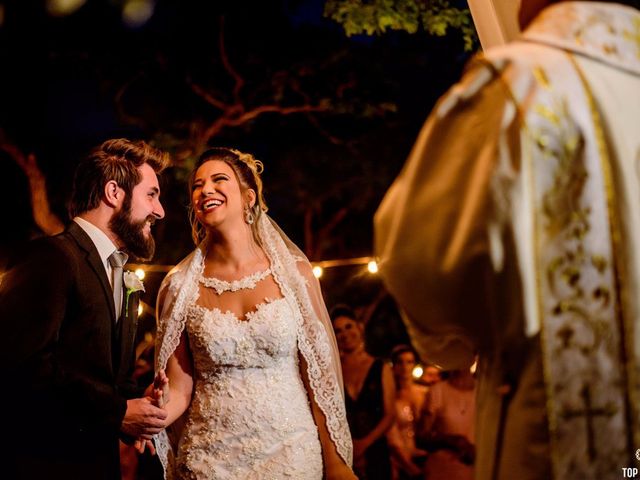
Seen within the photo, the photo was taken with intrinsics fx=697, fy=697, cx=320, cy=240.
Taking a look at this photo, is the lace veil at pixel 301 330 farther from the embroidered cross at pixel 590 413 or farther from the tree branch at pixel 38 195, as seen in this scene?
the tree branch at pixel 38 195

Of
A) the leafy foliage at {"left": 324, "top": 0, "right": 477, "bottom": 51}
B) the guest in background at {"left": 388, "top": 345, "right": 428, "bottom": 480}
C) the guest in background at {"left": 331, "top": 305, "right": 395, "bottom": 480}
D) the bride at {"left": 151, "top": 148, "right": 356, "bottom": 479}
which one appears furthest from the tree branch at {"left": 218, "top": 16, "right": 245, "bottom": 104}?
the bride at {"left": 151, "top": 148, "right": 356, "bottom": 479}

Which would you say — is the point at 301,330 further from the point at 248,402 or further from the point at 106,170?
the point at 106,170

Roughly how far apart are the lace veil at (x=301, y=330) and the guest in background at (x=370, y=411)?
2249mm

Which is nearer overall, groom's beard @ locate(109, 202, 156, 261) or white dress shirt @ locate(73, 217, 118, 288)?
white dress shirt @ locate(73, 217, 118, 288)

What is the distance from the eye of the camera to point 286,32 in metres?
12.1

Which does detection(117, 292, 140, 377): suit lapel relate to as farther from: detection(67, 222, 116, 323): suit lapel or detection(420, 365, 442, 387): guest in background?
detection(420, 365, 442, 387): guest in background

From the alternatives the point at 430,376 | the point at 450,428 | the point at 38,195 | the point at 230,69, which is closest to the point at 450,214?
the point at 450,428

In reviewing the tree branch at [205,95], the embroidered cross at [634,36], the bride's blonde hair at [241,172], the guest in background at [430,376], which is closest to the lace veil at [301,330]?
the bride's blonde hair at [241,172]

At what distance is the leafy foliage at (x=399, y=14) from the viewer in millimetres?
7879

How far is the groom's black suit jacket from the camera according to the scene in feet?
10.6

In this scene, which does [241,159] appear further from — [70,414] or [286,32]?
[286,32]

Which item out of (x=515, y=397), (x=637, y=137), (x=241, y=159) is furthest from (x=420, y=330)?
(x=241, y=159)

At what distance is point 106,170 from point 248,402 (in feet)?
5.03

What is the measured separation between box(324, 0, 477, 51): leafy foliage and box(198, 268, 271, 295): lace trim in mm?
4803
